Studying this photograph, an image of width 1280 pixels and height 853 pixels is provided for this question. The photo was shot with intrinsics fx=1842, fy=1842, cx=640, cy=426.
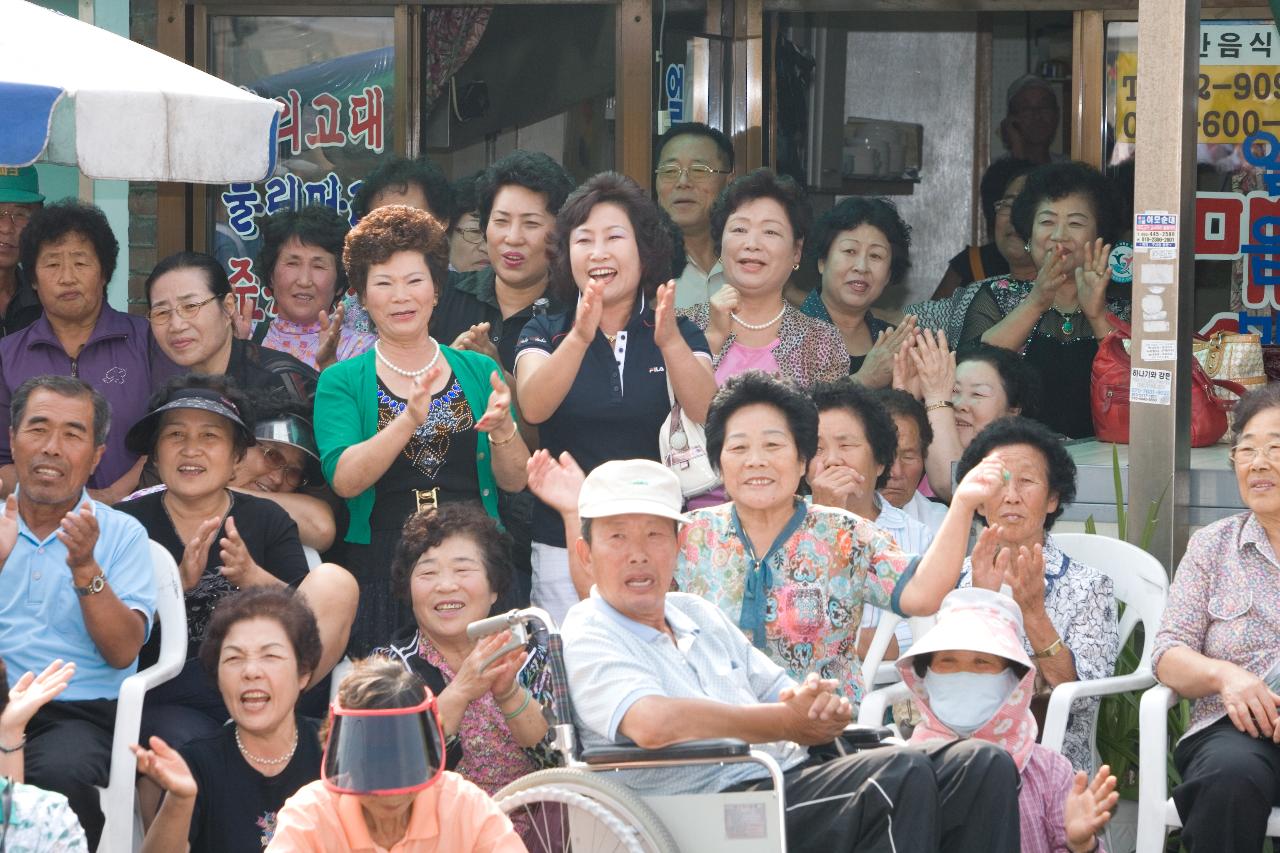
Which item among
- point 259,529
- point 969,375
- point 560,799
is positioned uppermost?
point 969,375

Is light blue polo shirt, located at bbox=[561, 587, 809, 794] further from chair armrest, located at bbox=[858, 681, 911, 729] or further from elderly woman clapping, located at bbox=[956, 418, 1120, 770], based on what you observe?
elderly woman clapping, located at bbox=[956, 418, 1120, 770]

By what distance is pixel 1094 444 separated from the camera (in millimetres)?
6395

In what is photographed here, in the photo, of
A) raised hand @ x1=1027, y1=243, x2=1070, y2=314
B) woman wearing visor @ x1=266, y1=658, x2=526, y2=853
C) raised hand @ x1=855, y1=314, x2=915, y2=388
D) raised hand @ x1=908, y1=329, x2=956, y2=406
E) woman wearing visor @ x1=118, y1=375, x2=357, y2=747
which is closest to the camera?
woman wearing visor @ x1=266, y1=658, x2=526, y2=853

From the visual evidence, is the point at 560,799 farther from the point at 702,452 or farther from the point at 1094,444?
the point at 1094,444

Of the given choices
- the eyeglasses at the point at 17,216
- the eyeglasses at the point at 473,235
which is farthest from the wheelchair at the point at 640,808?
the eyeglasses at the point at 17,216

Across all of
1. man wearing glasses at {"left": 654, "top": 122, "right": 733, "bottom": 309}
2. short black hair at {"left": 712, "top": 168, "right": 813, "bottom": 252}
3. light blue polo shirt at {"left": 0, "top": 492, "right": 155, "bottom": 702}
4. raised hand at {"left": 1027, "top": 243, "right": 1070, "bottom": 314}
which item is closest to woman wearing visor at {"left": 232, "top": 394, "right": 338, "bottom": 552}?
light blue polo shirt at {"left": 0, "top": 492, "right": 155, "bottom": 702}

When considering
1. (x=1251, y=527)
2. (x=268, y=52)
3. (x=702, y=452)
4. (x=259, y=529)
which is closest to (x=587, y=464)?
(x=702, y=452)

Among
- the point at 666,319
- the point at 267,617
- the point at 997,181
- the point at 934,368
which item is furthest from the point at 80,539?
the point at 997,181

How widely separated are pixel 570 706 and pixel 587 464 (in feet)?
4.78

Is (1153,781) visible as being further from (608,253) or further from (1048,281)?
(1048,281)

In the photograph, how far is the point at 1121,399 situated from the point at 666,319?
1.92 meters

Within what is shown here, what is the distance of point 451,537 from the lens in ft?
15.7

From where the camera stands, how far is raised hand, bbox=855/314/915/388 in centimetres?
615

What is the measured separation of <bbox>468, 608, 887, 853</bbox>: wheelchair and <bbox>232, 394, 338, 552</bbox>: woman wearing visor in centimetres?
171
